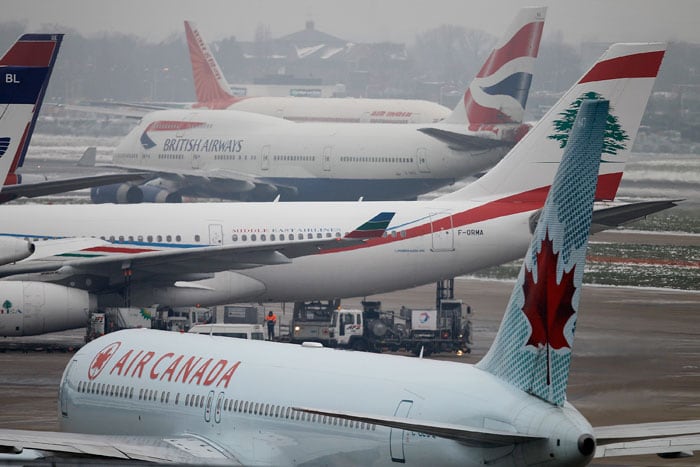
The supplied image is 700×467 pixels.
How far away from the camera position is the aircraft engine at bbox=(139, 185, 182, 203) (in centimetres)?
7000

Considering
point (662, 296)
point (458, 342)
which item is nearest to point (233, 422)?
point (458, 342)

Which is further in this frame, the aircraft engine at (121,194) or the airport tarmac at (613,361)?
the aircraft engine at (121,194)

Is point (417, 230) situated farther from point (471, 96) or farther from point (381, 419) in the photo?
point (471, 96)

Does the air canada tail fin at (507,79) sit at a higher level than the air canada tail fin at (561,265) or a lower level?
higher

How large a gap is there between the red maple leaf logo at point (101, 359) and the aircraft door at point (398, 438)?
6482 millimetres

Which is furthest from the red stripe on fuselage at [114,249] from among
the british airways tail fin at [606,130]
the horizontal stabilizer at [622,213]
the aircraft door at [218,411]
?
the aircraft door at [218,411]

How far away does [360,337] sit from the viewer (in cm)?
3622

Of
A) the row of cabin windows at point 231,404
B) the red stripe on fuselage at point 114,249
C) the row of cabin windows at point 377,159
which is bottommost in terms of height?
the row of cabin windows at point 231,404

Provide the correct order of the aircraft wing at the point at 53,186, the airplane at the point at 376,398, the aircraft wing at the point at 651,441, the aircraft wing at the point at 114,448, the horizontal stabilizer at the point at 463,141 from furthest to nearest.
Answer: the horizontal stabilizer at the point at 463,141
the aircraft wing at the point at 53,186
the aircraft wing at the point at 114,448
the aircraft wing at the point at 651,441
the airplane at the point at 376,398

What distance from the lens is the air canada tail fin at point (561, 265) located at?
15398mm

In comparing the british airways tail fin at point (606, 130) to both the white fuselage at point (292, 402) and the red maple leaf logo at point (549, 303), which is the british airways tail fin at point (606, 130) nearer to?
the white fuselage at point (292, 402)

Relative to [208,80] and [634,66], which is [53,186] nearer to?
[634,66]

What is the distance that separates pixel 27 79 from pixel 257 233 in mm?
14408

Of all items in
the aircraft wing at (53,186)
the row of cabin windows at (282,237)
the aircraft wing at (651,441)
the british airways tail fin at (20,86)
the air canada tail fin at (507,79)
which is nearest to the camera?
the aircraft wing at (651,441)
